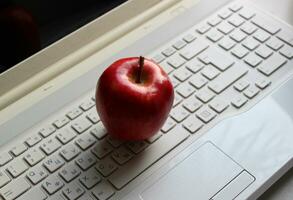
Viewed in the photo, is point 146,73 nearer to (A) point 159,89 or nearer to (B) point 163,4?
(A) point 159,89

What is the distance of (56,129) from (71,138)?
22 millimetres

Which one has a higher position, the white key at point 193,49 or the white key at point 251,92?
the white key at point 193,49

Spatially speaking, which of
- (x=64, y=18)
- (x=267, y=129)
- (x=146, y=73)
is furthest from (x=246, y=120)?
(x=64, y=18)

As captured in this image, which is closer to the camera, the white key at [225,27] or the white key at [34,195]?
the white key at [34,195]

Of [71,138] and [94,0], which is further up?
[94,0]

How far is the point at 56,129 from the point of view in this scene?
60 centimetres

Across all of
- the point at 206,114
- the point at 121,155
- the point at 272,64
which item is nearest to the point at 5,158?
the point at 121,155

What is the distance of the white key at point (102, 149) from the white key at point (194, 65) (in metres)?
0.14

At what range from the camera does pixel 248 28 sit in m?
0.69

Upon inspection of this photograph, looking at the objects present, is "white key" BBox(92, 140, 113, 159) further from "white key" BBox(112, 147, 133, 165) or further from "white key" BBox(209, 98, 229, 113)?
"white key" BBox(209, 98, 229, 113)

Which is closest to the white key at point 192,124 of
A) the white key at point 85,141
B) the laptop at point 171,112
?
the laptop at point 171,112

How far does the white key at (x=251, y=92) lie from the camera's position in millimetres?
618

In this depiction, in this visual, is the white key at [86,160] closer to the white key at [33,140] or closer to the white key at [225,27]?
the white key at [33,140]

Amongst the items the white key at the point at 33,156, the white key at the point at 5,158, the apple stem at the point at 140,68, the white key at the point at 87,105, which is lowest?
the white key at the point at 33,156
